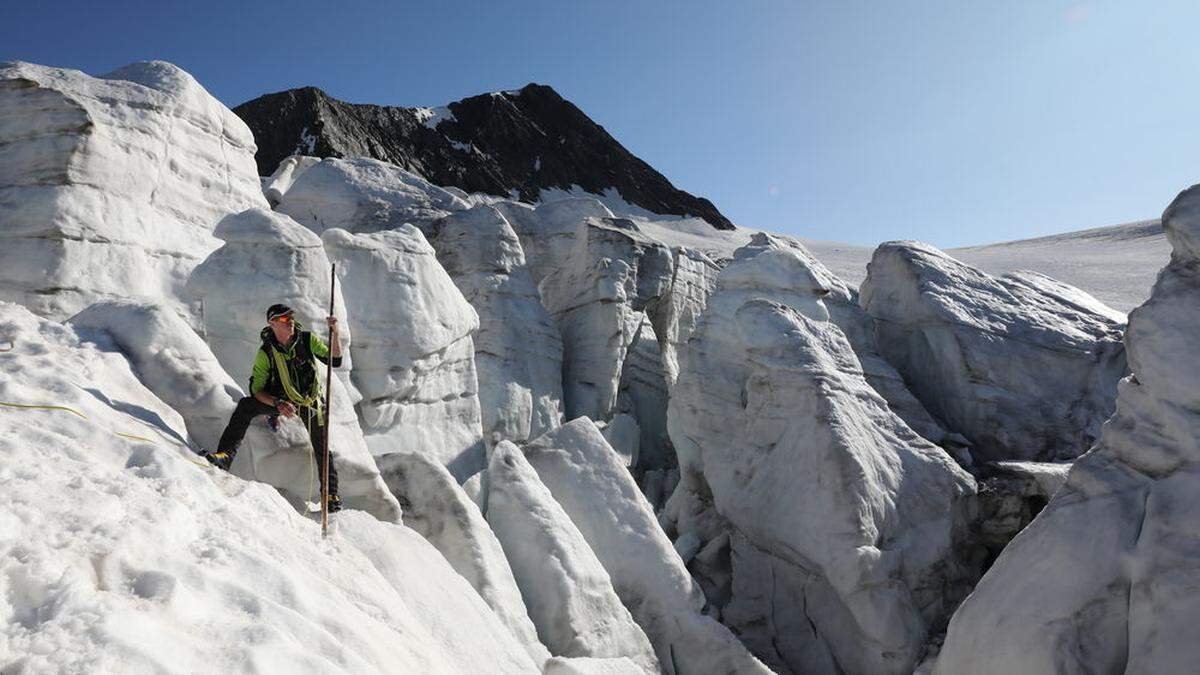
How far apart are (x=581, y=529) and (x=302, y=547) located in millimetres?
4826

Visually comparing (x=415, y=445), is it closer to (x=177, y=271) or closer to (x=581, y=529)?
(x=581, y=529)

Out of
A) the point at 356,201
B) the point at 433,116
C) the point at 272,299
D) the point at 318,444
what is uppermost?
the point at 433,116

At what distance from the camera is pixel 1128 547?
22.6 feet

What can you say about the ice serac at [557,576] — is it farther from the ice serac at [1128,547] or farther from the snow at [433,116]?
the snow at [433,116]

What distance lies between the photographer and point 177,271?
9.62 m

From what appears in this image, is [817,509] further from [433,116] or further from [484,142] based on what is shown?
[433,116]

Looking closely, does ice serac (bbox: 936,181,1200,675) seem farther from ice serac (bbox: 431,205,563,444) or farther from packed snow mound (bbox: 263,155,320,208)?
packed snow mound (bbox: 263,155,320,208)

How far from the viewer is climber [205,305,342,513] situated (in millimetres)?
5688

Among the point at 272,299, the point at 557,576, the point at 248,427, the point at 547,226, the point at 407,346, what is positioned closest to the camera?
the point at 248,427

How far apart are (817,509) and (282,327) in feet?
24.7

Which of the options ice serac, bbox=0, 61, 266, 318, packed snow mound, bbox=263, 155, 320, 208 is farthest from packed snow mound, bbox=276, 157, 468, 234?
ice serac, bbox=0, 61, 266, 318

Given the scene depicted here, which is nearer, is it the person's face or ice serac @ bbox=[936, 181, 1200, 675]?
the person's face

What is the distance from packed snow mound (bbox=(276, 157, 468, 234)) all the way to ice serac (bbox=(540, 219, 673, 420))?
357 cm

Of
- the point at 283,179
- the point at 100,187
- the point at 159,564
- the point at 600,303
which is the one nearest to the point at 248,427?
the point at 159,564
